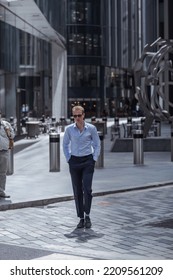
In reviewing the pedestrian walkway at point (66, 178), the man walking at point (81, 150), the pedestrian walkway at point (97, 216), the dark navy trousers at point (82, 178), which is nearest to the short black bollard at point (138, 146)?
the pedestrian walkway at point (66, 178)

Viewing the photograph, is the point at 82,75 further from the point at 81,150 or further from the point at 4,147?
the point at 81,150

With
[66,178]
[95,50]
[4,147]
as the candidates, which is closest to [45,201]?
[4,147]

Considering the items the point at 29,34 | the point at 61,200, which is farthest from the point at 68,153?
the point at 29,34

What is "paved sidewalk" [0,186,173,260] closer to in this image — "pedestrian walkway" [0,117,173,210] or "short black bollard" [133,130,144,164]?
"pedestrian walkway" [0,117,173,210]

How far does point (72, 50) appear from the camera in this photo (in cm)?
7325

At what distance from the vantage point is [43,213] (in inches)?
427

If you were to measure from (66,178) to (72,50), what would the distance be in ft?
194

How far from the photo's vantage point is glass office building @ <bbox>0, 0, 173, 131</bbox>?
33500mm

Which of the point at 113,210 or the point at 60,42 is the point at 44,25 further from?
the point at 113,210

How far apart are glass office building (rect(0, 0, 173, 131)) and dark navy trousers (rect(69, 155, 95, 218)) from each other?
18166mm

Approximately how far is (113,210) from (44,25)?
2764cm

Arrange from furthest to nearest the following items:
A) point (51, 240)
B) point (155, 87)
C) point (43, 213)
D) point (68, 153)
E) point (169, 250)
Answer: point (155, 87)
point (43, 213)
point (68, 153)
point (51, 240)
point (169, 250)

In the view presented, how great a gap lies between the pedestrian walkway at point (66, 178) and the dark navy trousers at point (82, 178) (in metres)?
2.22

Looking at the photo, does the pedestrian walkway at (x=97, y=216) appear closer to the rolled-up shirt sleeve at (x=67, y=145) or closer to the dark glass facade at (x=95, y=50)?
the rolled-up shirt sleeve at (x=67, y=145)
